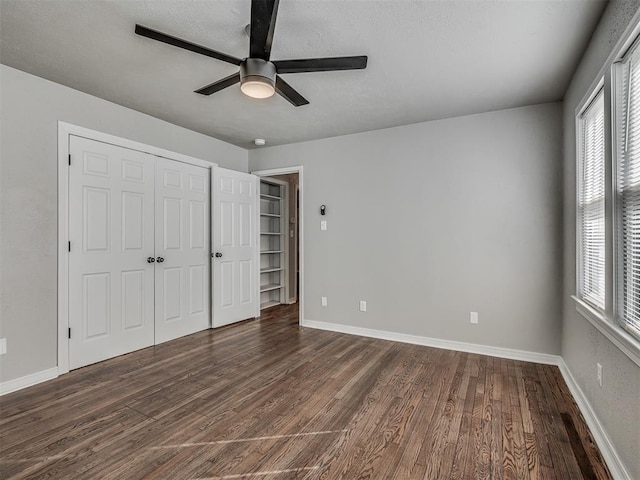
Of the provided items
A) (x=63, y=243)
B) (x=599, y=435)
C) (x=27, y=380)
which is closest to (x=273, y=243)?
(x=63, y=243)

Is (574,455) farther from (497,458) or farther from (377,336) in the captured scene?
(377,336)

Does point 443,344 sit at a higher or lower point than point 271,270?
lower

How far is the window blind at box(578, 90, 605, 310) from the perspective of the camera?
84.1 inches

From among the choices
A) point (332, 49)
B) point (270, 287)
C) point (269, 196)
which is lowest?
point (270, 287)

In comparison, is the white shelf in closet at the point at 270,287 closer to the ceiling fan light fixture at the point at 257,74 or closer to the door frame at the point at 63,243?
the door frame at the point at 63,243

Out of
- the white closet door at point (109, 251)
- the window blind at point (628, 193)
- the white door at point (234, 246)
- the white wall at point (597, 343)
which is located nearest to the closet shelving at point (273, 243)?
the white door at point (234, 246)

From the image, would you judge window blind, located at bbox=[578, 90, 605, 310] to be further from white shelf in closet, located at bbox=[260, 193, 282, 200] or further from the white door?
white shelf in closet, located at bbox=[260, 193, 282, 200]

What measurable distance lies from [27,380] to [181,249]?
182cm

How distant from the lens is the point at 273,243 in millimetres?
6070

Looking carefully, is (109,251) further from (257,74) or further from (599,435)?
(599,435)

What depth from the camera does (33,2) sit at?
189 centimetres

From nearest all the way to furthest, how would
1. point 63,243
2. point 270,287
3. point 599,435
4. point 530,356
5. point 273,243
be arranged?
point 599,435
point 63,243
point 530,356
point 270,287
point 273,243

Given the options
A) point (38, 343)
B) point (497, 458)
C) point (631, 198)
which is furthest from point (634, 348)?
point (38, 343)

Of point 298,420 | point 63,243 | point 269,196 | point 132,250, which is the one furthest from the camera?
point 269,196
